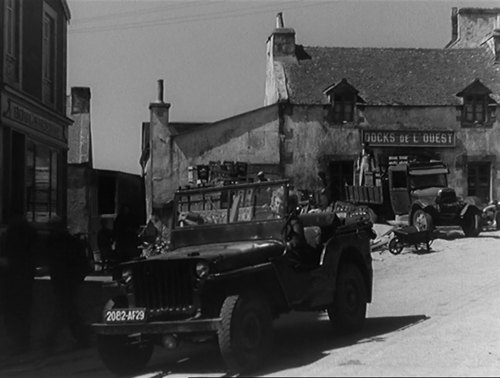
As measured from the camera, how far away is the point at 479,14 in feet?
122

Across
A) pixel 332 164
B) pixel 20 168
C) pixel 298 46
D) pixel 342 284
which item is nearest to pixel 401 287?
pixel 342 284

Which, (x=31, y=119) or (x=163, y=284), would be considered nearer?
(x=163, y=284)

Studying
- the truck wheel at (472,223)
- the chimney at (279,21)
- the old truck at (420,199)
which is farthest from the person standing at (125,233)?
the chimney at (279,21)

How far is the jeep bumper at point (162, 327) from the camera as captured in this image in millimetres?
7156

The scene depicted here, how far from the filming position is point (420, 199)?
22.8 m

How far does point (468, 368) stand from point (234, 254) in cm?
258

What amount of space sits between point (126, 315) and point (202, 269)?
3.13ft

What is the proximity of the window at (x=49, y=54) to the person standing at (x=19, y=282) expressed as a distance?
8.58 m

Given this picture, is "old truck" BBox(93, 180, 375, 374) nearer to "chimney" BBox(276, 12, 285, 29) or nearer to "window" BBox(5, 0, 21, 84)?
"window" BBox(5, 0, 21, 84)

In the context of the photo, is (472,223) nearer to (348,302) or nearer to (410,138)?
(410,138)

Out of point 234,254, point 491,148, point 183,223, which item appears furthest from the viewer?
point 491,148

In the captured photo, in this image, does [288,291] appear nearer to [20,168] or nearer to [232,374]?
[232,374]

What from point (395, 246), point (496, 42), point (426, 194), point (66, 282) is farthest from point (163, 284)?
point (496, 42)

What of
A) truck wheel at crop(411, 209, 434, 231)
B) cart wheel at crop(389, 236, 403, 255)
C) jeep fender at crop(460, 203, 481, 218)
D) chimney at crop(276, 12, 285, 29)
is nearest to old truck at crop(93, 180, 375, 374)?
cart wheel at crop(389, 236, 403, 255)
